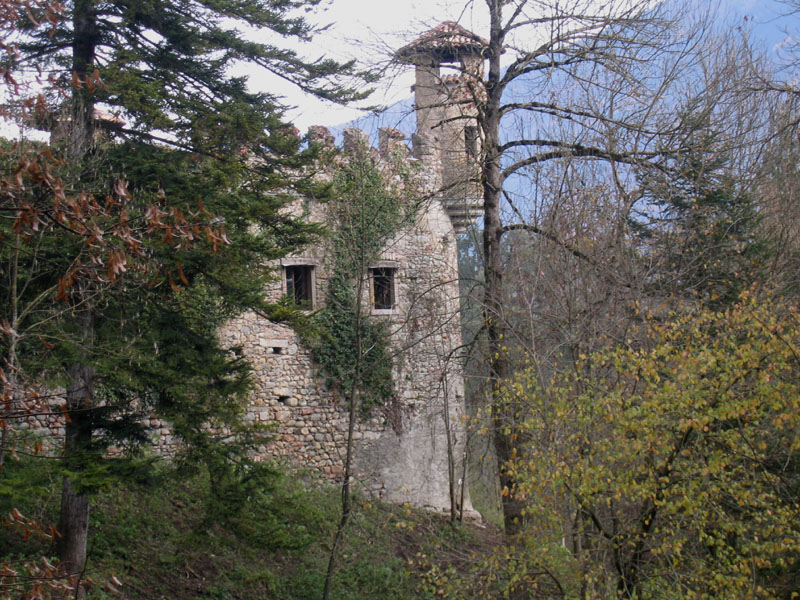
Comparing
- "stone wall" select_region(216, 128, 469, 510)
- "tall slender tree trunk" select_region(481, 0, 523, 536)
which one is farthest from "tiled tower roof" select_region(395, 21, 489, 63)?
"stone wall" select_region(216, 128, 469, 510)

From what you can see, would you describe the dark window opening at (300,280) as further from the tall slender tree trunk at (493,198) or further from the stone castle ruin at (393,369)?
the tall slender tree trunk at (493,198)

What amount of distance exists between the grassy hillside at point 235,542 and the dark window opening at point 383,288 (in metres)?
3.60

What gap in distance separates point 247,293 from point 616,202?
5.34 metres

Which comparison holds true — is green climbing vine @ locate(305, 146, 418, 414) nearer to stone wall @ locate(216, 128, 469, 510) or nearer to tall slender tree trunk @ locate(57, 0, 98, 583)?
stone wall @ locate(216, 128, 469, 510)

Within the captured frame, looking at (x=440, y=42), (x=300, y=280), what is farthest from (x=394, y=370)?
(x=440, y=42)

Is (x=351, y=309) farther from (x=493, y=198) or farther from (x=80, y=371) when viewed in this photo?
(x=80, y=371)

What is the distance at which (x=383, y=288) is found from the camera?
14.2 meters

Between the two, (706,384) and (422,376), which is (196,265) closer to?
(706,384)

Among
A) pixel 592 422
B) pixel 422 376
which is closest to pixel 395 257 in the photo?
pixel 422 376

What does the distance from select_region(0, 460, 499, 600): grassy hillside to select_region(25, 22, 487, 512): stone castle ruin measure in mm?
809

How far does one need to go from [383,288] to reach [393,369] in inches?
63.3

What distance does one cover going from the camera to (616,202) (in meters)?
10.2

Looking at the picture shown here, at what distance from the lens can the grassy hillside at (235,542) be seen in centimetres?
Result: 746

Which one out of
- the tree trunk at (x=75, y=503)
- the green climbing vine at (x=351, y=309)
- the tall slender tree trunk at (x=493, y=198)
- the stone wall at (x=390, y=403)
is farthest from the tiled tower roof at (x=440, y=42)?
the tree trunk at (x=75, y=503)
